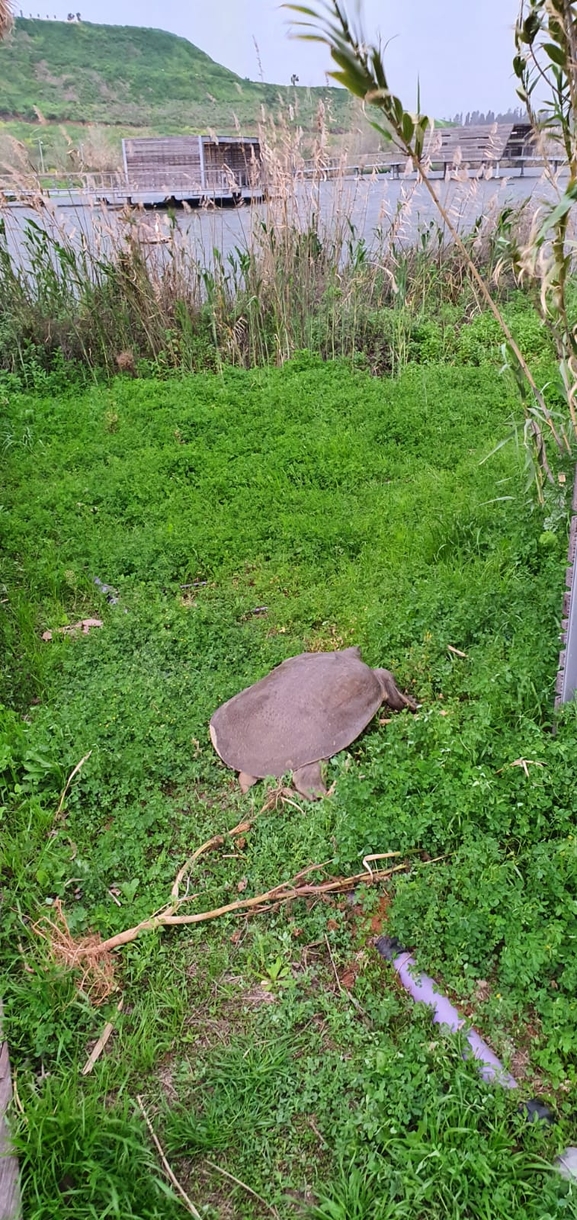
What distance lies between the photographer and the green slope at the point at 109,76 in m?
18.4

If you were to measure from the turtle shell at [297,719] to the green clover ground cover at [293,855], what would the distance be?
9 cm

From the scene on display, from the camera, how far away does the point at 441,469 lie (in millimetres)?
4102

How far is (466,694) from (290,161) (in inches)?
192

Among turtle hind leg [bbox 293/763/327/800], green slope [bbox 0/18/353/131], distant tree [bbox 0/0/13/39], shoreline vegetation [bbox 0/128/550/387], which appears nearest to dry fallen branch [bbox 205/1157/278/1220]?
turtle hind leg [bbox 293/763/327/800]

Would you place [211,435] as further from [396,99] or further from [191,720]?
[396,99]

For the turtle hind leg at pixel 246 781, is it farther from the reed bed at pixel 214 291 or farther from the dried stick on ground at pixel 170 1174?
the reed bed at pixel 214 291

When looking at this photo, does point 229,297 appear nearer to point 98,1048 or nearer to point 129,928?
point 129,928

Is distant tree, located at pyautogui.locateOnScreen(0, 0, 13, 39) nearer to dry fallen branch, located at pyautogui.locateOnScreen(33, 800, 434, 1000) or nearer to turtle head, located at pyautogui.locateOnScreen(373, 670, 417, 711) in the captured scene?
turtle head, located at pyautogui.locateOnScreen(373, 670, 417, 711)

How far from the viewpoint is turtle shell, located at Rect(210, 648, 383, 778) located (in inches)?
92.1

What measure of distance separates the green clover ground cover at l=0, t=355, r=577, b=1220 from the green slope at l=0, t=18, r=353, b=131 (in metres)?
18.7

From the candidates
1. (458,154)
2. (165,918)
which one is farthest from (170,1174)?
(458,154)

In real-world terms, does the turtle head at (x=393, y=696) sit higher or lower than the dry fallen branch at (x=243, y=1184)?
higher

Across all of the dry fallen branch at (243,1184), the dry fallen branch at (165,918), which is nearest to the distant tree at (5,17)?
the dry fallen branch at (165,918)

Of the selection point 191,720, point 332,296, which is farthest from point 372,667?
point 332,296
